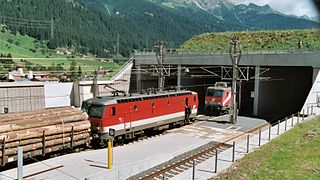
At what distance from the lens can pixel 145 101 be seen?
80.0 ft

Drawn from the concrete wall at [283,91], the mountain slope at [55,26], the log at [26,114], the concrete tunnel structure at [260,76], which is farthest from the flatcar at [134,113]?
the mountain slope at [55,26]

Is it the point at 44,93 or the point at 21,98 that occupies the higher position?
the point at 44,93

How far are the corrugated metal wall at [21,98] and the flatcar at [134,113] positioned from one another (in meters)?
11.5

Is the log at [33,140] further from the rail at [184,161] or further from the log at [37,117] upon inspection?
the rail at [184,161]

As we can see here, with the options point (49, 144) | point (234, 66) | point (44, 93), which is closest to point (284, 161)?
point (49, 144)

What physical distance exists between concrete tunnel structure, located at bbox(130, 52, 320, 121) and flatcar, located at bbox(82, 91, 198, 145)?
911 centimetres

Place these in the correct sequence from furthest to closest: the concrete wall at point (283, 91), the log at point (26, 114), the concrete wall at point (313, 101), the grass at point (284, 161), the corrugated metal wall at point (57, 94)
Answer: the concrete wall at point (283, 91) < the corrugated metal wall at point (57, 94) < the concrete wall at point (313, 101) < the log at point (26, 114) < the grass at point (284, 161)

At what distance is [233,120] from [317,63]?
10778 mm

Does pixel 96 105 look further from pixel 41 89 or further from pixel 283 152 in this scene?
pixel 41 89

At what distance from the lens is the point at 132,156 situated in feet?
62.2

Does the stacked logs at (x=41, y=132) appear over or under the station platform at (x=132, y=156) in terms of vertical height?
over

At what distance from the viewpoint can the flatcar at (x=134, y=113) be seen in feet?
69.1

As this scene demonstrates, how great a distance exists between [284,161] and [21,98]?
2435 centimetres

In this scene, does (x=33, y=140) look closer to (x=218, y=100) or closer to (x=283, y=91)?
(x=218, y=100)
